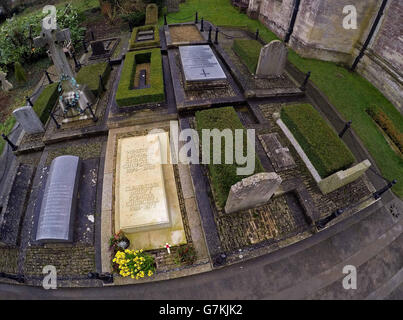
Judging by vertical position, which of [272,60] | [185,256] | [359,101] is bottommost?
[185,256]

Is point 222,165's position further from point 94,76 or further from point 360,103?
point 94,76

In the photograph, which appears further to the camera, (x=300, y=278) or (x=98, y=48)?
(x=98, y=48)

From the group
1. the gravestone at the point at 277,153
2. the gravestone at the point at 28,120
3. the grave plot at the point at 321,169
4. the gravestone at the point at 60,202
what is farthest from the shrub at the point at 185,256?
the gravestone at the point at 28,120

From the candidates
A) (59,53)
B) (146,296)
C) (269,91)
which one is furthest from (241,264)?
(59,53)

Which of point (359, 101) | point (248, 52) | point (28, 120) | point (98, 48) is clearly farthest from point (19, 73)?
point (359, 101)

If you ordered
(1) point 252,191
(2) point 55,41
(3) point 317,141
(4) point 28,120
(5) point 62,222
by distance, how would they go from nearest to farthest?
(1) point 252,191
(5) point 62,222
(3) point 317,141
(2) point 55,41
(4) point 28,120
